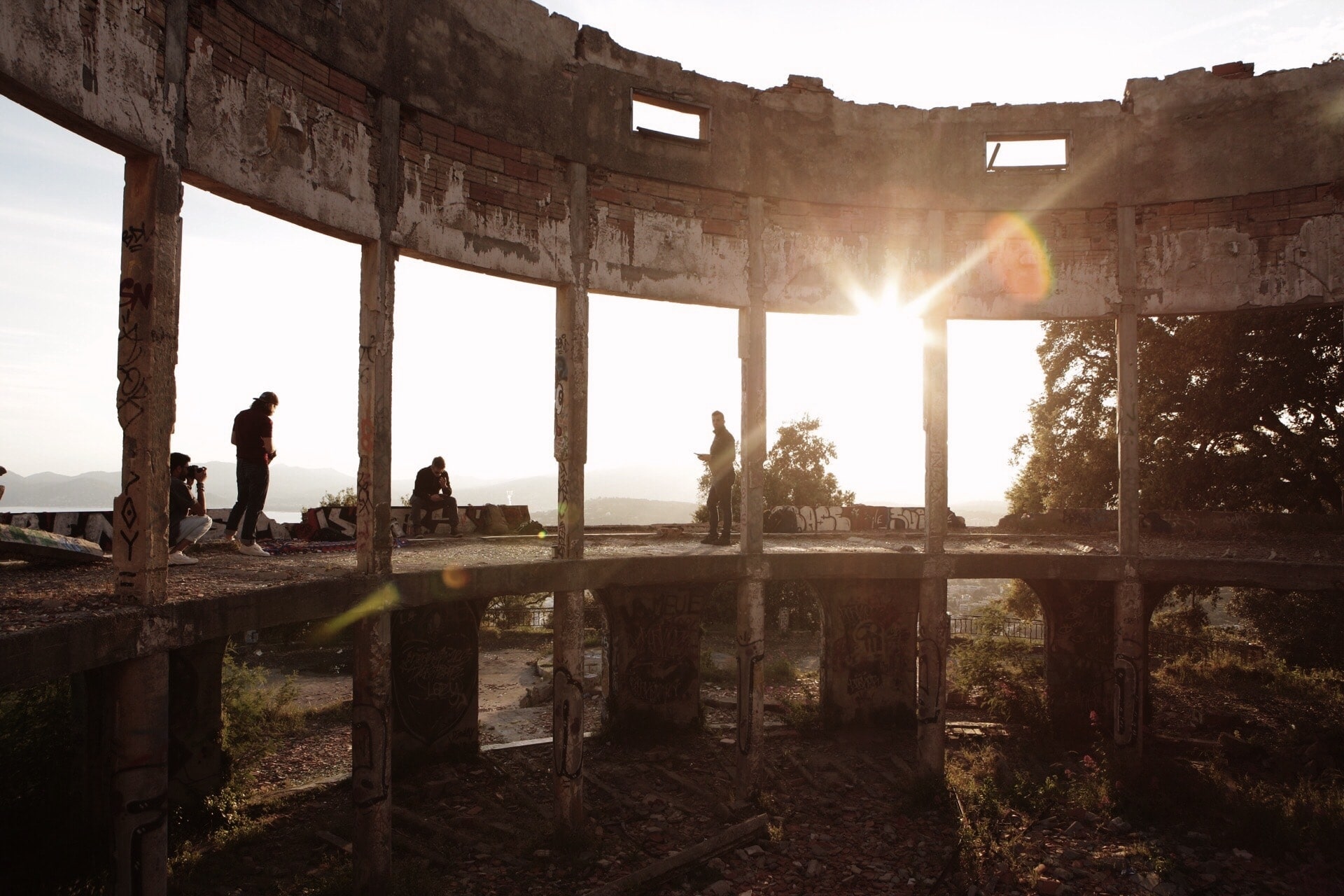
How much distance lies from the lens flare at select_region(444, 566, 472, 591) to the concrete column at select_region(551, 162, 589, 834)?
47.3 inches

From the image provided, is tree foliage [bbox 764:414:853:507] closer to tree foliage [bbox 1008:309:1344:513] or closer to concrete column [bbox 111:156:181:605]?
tree foliage [bbox 1008:309:1344:513]

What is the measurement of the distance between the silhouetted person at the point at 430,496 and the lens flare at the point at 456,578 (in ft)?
16.2

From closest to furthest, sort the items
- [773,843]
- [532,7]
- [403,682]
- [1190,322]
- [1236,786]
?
[532,7]
[773,843]
[1236,786]
[403,682]
[1190,322]

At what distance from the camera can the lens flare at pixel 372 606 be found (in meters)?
6.86

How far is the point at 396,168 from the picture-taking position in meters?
7.51

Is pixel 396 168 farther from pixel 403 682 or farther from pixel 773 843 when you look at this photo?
pixel 773 843

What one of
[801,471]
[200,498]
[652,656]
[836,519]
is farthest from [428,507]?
[801,471]

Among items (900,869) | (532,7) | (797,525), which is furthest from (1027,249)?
(797,525)

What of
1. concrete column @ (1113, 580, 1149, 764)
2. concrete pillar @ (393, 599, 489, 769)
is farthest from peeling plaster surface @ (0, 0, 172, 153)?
concrete column @ (1113, 580, 1149, 764)

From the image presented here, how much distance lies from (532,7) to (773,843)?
9.35 metres

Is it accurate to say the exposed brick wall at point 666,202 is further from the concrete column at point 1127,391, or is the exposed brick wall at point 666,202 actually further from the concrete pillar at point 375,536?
the concrete column at point 1127,391

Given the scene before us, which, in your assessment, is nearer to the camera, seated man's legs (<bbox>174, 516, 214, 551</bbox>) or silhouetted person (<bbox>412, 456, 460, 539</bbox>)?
seated man's legs (<bbox>174, 516, 214, 551</bbox>)

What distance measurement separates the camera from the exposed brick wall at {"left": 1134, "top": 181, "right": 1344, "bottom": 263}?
9727 mm

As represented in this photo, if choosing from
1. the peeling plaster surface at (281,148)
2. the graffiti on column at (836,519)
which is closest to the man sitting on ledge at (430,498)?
the peeling plaster surface at (281,148)
